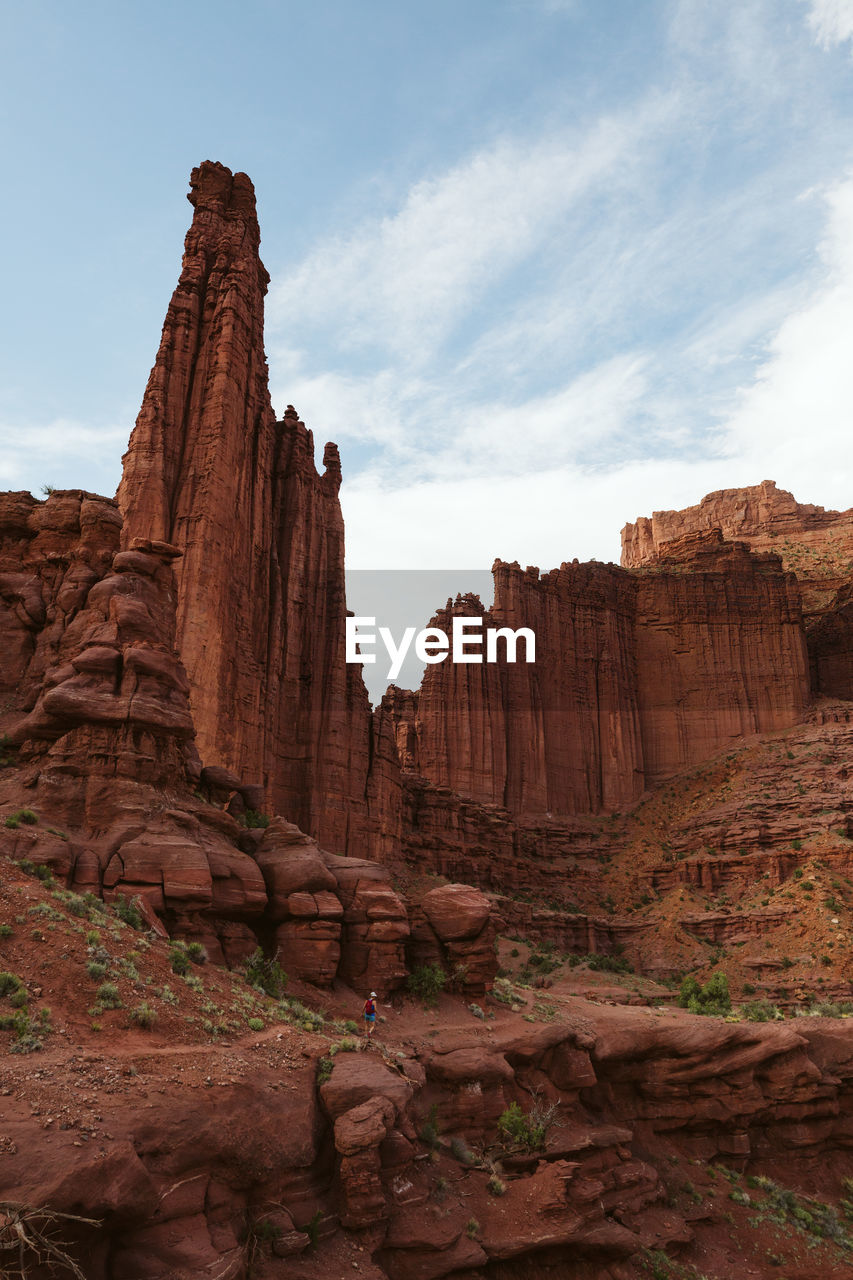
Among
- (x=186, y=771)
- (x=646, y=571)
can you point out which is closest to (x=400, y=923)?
(x=186, y=771)

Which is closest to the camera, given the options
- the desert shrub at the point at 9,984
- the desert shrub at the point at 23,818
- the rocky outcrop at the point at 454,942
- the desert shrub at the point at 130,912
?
the desert shrub at the point at 9,984

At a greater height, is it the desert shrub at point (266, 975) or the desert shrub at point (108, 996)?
the desert shrub at point (108, 996)

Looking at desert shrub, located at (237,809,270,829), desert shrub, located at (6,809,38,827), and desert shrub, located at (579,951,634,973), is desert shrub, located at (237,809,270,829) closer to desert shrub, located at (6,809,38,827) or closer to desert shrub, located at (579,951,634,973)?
desert shrub, located at (6,809,38,827)

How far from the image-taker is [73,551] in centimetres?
2634

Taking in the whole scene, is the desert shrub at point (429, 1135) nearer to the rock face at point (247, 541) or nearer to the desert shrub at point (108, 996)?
the desert shrub at point (108, 996)

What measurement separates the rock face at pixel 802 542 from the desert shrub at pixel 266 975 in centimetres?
7703

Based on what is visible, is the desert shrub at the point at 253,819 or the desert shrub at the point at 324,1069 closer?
the desert shrub at the point at 324,1069

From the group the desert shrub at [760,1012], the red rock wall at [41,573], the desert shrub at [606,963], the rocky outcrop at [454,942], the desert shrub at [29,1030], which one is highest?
the red rock wall at [41,573]

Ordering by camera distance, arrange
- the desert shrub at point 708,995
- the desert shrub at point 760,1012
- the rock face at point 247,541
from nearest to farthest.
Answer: the desert shrub at point 760,1012
the rock face at point 247,541
the desert shrub at point 708,995

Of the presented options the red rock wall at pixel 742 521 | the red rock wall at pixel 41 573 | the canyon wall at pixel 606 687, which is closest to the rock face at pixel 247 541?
the red rock wall at pixel 41 573

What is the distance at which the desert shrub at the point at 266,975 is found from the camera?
22.0 metres

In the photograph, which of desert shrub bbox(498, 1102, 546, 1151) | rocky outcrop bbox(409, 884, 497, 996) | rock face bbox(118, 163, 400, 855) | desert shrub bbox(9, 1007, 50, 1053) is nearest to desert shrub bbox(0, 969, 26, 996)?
desert shrub bbox(9, 1007, 50, 1053)

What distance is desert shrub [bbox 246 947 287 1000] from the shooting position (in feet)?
72.0

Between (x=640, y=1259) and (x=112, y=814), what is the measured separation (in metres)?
17.2
